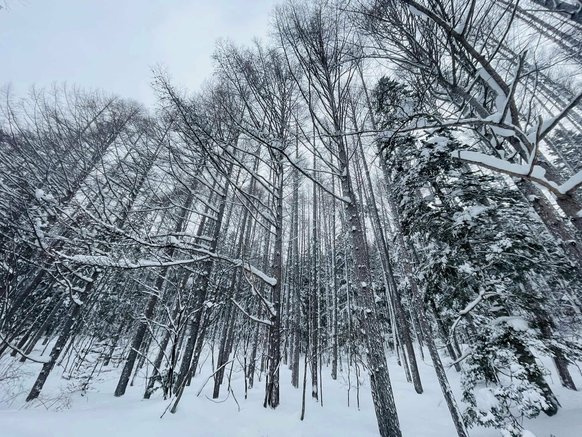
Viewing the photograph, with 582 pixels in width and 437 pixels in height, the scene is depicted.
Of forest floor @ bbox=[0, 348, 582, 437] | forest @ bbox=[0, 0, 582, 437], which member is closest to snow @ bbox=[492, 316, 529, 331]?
forest @ bbox=[0, 0, 582, 437]

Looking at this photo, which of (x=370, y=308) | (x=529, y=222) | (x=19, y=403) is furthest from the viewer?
(x=19, y=403)

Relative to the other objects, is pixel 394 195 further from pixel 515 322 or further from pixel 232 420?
pixel 232 420

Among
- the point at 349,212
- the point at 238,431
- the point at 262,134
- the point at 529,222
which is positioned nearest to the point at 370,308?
the point at 349,212

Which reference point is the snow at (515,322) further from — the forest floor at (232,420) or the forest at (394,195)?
the forest floor at (232,420)

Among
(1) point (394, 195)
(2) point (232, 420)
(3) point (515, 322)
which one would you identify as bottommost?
(2) point (232, 420)

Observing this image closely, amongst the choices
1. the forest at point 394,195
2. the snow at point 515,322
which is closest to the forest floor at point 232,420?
the forest at point 394,195

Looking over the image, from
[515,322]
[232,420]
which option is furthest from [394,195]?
[232,420]

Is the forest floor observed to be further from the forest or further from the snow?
the snow

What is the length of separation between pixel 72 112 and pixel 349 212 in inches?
288

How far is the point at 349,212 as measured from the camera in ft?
14.2

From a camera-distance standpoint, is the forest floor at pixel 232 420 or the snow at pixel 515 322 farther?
the snow at pixel 515 322

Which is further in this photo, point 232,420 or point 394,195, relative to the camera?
point 394,195

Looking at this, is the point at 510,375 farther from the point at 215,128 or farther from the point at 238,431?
the point at 215,128

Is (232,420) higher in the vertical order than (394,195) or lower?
lower
